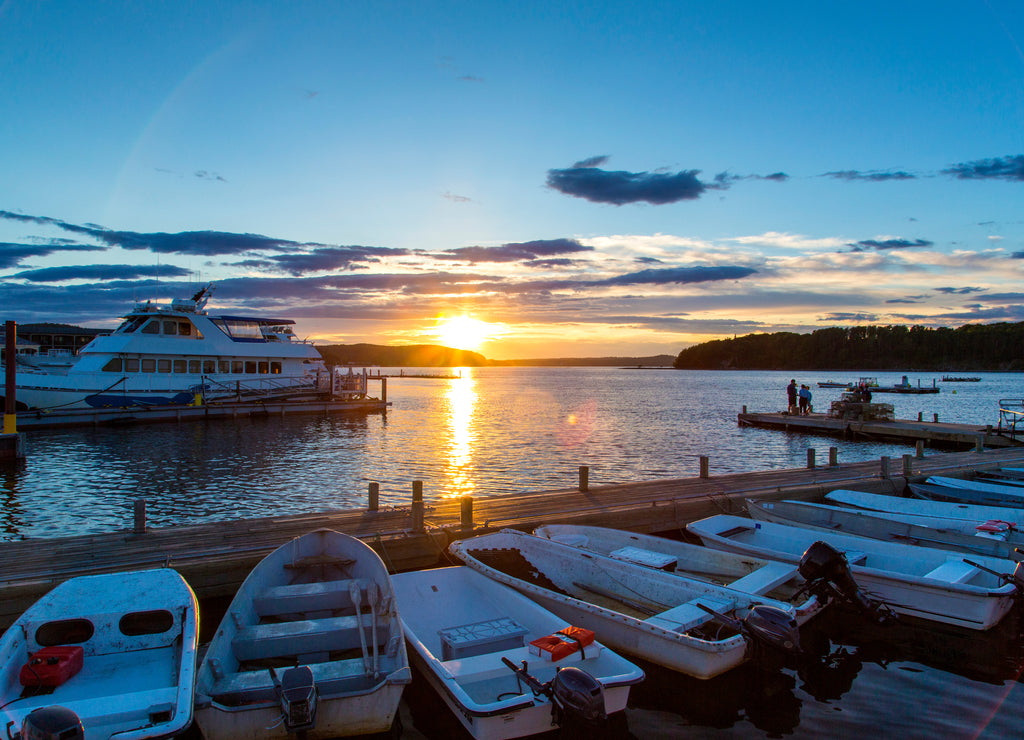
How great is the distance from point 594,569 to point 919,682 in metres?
3.56

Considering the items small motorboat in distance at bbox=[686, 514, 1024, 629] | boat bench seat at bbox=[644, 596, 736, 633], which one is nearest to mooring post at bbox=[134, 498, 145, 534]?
boat bench seat at bbox=[644, 596, 736, 633]

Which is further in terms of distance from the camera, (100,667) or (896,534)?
(896,534)

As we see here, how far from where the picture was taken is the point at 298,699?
4.37 metres

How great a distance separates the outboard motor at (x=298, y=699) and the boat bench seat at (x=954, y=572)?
7085 millimetres

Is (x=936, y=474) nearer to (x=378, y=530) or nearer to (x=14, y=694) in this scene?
(x=378, y=530)

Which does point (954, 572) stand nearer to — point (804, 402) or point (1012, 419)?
point (1012, 419)

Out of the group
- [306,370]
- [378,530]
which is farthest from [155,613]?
[306,370]

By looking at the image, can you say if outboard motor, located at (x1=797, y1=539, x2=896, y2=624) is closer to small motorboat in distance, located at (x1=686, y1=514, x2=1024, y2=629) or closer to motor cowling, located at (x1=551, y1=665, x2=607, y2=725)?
small motorboat in distance, located at (x1=686, y1=514, x2=1024, y2=629)

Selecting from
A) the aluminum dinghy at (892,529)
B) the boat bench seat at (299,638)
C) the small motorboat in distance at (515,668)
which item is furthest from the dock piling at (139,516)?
the aluminum dinghy at (892,529)

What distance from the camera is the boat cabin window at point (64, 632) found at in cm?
512

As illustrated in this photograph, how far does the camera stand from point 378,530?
30.4 feet

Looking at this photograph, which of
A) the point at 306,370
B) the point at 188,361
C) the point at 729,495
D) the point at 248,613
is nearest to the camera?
the point at 248,613

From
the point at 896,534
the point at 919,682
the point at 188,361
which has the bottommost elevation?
the point at 919,682

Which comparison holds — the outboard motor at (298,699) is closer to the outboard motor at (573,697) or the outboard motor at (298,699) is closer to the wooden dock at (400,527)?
the outboard motor at (573,697)
